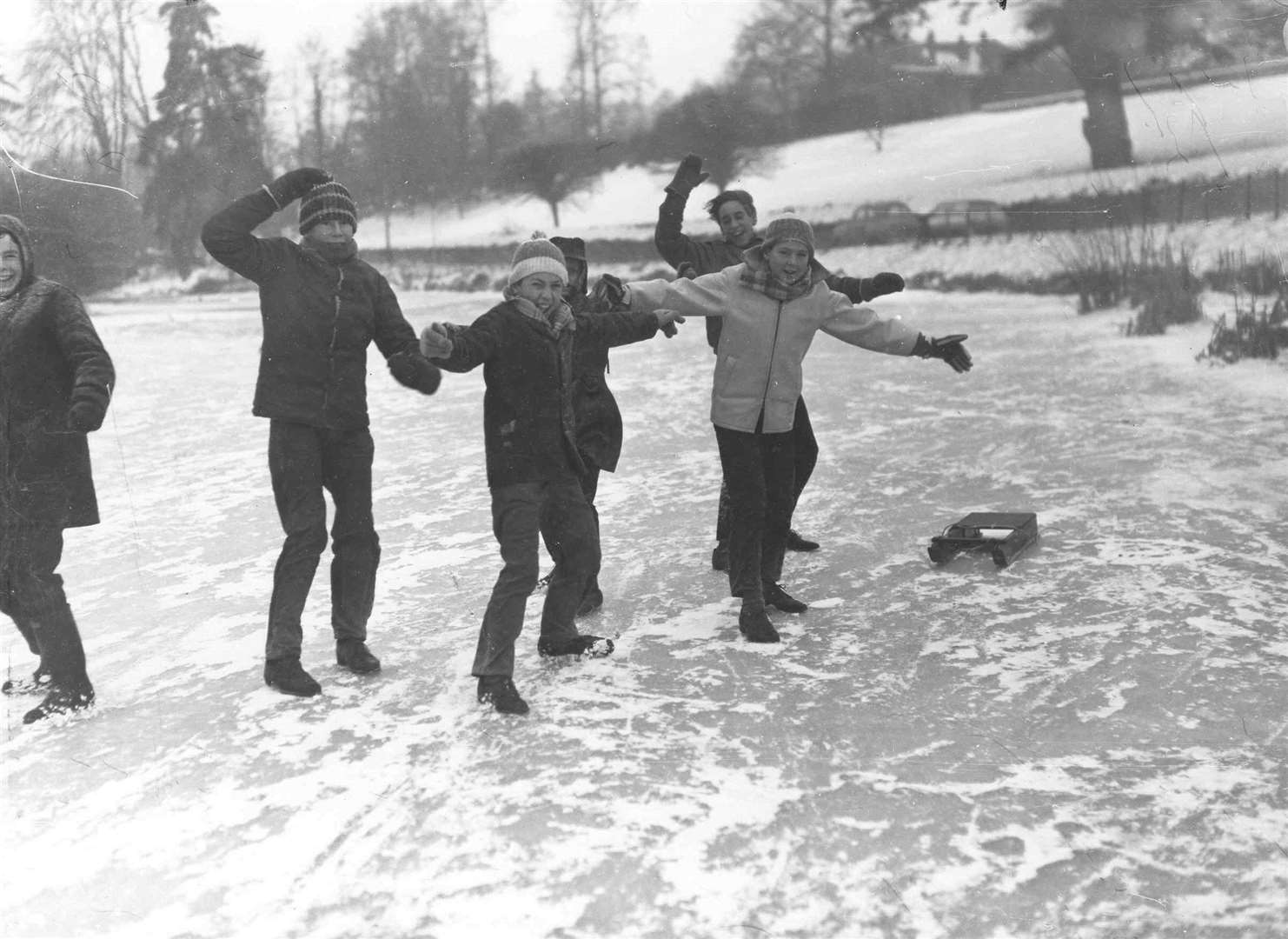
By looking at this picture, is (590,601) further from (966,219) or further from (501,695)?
(966,219)

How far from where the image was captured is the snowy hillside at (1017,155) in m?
9.89

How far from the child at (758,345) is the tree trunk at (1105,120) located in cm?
777

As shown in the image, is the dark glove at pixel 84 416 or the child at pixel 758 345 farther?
the child at pixel 758 345

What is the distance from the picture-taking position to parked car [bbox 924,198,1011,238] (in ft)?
41.2

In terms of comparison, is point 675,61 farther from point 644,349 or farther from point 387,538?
point 644,349

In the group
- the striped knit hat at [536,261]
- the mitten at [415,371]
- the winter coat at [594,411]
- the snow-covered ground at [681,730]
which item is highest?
the striped knit hat at [536,261]

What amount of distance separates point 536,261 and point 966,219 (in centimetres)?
994

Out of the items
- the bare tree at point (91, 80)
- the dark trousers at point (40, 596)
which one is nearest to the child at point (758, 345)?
the bare tree at point (91, 80)

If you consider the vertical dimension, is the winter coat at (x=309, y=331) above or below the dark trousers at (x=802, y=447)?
above

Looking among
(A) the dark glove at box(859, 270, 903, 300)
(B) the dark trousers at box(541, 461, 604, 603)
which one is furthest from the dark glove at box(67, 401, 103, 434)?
(A) the dark glove at box(859, 270, 903, 300)

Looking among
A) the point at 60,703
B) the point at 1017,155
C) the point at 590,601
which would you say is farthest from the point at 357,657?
the point at 1017,155

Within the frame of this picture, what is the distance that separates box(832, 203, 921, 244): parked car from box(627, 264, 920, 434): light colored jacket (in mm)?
6587

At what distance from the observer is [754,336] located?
4.57 metres

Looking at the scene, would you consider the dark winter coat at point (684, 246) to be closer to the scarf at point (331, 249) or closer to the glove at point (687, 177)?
the glove at point (687, 177)
